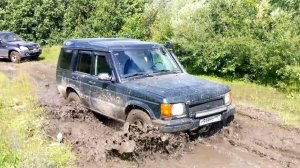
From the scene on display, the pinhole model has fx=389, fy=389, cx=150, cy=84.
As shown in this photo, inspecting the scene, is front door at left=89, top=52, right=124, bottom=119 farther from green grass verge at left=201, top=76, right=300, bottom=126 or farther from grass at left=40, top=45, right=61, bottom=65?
grass at left=40, top=45, right=61, bottom=65

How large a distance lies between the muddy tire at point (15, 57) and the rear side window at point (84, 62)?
1275 cm

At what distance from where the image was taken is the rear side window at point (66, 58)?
9.05m

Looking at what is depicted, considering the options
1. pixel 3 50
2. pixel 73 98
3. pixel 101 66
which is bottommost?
pixel 3 50

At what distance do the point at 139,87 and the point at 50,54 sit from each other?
15942 mm

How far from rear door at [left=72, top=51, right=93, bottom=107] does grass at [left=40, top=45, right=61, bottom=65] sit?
11.2 m

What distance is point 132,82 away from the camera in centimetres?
741

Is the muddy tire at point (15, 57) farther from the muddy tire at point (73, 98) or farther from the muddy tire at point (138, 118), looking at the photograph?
the muddy tire at point (138, 118)

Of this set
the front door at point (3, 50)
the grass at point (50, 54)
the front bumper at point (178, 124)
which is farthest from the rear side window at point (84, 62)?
the front door at point (3, 50)

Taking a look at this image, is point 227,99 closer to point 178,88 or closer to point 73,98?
point 178,88

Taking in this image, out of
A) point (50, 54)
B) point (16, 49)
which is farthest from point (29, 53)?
point (50, 54)

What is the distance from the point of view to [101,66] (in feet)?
26.3

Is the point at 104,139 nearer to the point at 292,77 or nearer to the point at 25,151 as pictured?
the point at 25,151

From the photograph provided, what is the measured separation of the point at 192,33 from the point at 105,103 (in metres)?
6.96

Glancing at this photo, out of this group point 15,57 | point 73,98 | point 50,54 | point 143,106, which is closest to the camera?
point 143,106
